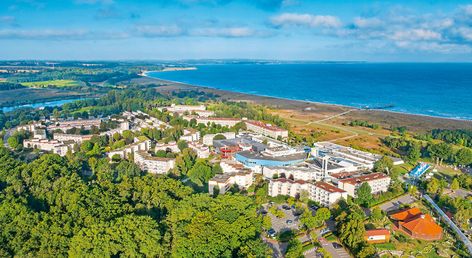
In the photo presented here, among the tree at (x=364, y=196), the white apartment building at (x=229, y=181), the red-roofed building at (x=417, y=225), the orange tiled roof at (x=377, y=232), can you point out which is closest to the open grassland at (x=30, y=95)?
the white apartment building at (x=229, y=181)

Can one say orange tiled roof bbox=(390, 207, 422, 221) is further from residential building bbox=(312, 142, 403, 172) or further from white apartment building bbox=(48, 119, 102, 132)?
white apartment building bbox=(48, 119, 102, 132)

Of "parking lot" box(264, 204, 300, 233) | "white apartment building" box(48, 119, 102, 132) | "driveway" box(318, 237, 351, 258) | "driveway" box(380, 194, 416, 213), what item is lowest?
"driveway" box(318, 237, 351, 258)

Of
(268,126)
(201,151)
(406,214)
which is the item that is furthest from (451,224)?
(268,126)

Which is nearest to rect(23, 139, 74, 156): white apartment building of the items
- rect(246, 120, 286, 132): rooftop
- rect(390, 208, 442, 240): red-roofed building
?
rect(246, 120, 286, 132): rooftop

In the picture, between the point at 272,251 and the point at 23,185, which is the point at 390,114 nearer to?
the point at 272,251

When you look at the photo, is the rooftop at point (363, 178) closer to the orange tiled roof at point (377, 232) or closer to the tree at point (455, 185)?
the tree at point (455, 185)

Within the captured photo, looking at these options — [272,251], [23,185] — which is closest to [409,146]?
[272,251]
